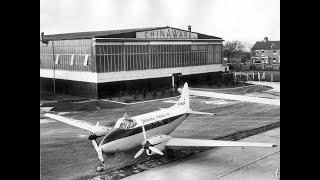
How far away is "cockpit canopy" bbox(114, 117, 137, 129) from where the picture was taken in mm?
8330

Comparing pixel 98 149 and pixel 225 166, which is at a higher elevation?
pixel 98 149

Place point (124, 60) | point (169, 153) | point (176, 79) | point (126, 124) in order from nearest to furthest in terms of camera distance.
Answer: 1. point (124, 60)
2. point (126, 124)
3. point (176, 79)
4. point (169, 153)

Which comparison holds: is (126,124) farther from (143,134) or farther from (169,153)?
(169,153)

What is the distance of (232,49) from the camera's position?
28.7 ft

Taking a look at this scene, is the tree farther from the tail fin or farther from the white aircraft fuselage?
the white aircraft fuselage

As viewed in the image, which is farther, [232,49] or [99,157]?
[232,49]

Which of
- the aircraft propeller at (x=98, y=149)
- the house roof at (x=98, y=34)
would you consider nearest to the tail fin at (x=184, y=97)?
the house roof at (x=98, y=34)

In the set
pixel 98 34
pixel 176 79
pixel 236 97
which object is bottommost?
pixel 236 97

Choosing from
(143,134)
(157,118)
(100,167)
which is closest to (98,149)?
(100,167)

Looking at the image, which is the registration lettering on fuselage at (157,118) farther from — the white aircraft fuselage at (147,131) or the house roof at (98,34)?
the house roof at (98,34)

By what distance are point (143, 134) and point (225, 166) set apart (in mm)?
2225
